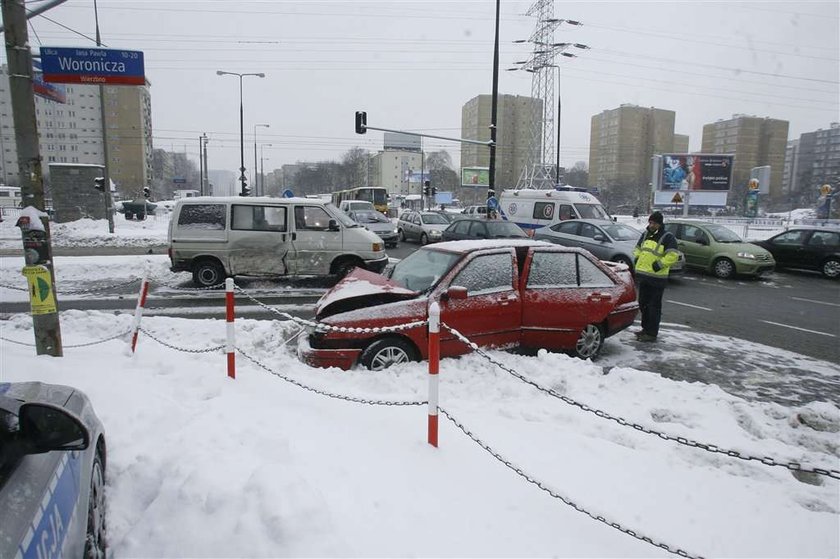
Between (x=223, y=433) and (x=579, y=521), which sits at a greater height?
(x=223, y=433)

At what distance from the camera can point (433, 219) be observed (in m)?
24.8

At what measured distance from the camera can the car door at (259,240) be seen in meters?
11.6

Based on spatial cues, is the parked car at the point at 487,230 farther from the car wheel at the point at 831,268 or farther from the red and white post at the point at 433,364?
the red and white post at the point at 433,364

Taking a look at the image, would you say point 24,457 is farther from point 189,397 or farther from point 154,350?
point 154,350

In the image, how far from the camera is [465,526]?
9.02 ft

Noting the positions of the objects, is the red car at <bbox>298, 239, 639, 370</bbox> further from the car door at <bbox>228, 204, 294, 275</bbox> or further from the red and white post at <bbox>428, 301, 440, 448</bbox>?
the car door at <bbox>228, 204, 294, 275</bbox>

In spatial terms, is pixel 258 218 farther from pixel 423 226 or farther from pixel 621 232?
pixel 423 226

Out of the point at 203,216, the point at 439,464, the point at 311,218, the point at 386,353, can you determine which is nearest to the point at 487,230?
the point at 311,218

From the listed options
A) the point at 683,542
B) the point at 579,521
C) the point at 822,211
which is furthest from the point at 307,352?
the point at 822,211

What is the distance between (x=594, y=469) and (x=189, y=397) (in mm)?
3188

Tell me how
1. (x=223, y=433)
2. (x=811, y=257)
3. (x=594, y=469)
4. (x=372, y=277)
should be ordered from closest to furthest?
(x=223, y=433) < (x=594, y=469) < (x=372, y=277) < (x=811, y=257)

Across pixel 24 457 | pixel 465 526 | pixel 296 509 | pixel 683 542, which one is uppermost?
pixel 24 457

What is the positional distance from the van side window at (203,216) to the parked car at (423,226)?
1270 cm

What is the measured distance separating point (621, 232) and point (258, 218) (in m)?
10.2
